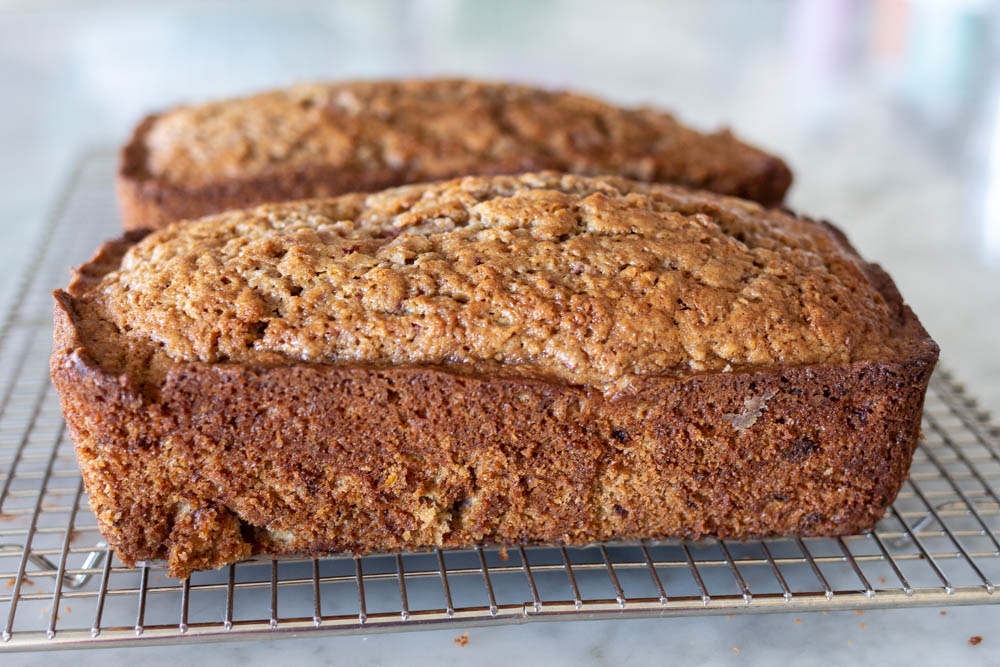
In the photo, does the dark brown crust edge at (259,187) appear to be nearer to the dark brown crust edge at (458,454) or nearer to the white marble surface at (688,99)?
the white marble surface at (688,99)

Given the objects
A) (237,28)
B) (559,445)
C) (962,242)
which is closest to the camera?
(559,445)

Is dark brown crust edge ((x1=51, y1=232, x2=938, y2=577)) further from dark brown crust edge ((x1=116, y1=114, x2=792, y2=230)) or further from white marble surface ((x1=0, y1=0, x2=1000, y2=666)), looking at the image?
dark brown crust edge ((x1=116, y1=114, x2=792, y2=230))

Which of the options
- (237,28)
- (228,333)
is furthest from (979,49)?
(228,333)

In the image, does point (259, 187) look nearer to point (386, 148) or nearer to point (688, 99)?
point (386, 148)

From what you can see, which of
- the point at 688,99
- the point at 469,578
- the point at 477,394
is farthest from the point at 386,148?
the point at 688,99

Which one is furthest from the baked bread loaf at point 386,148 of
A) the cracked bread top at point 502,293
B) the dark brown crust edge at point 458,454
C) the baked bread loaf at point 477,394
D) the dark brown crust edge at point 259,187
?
the dark brown crust edge at point 458,454

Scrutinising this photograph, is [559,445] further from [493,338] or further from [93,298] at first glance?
[93,298]

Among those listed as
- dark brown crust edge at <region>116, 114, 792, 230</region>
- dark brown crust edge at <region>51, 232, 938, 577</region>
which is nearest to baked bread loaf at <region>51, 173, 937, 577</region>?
dark brown crust edge at <region>51, 232, 938, 577</region>
